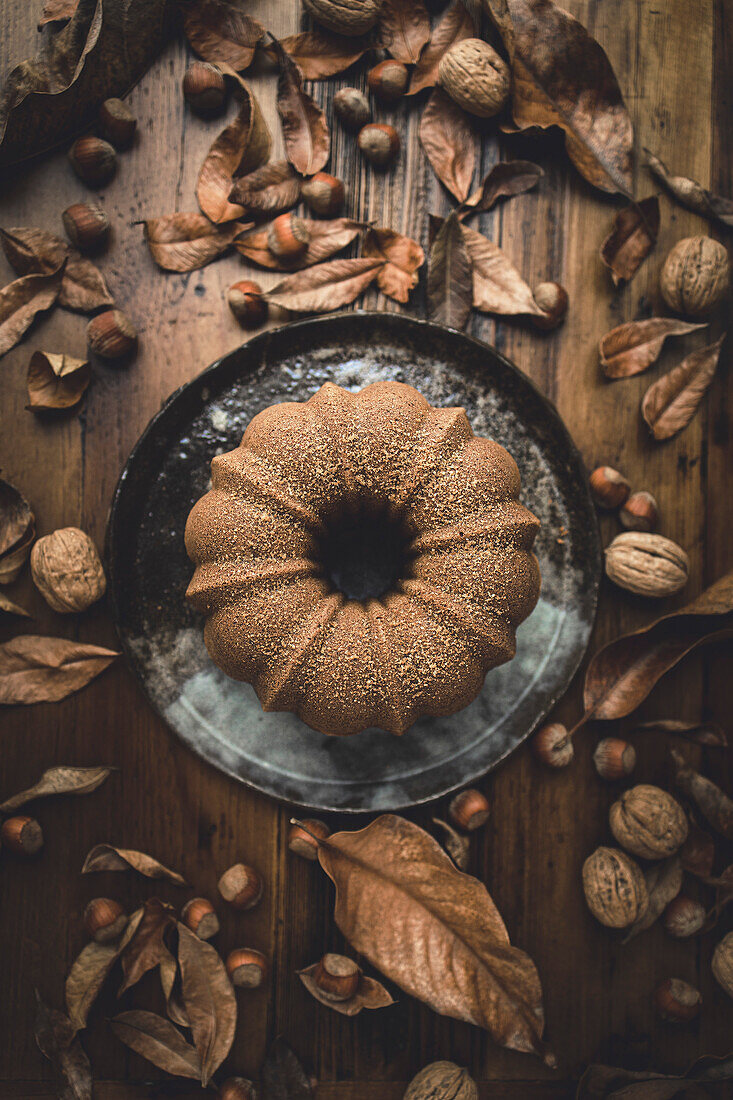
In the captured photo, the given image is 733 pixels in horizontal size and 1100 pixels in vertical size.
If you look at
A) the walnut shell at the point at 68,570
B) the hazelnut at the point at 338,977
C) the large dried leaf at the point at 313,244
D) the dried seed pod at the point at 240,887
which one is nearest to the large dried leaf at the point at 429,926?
the hazelnut at the point at 338,977

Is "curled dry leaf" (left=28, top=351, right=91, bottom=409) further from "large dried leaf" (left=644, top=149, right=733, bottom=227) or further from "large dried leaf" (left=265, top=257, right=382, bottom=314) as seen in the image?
"large dried leaf" (left=644, top=149, right=733, bottom=227)

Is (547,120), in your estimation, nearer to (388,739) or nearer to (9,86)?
(9,86)

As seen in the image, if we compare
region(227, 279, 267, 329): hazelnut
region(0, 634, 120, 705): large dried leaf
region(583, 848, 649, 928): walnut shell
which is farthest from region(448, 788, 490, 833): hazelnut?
region(227, 279, 267, 329): hazelnut

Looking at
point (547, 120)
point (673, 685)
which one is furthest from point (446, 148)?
point (673, 685)

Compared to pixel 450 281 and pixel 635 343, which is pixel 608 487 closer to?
pixel 635 343

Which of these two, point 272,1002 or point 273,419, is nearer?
point 273,419

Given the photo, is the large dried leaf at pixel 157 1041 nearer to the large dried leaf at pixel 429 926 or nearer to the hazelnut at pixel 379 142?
the large dried leaf at pixel 429 926
